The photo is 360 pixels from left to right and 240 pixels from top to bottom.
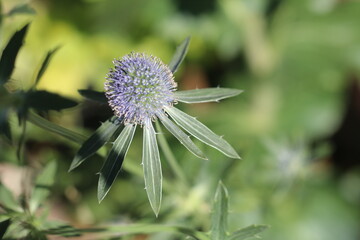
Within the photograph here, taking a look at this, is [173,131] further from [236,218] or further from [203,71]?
[203,71]

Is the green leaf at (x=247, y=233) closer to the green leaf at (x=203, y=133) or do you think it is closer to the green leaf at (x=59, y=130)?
the green leaf at (x=203, y=133)

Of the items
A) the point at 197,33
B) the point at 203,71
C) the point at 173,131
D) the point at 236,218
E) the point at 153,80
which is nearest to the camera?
the point at 173,131

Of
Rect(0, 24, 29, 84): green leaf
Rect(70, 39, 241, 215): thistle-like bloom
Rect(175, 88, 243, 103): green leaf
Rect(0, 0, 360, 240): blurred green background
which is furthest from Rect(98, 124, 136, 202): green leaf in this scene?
Rect(0, 0, 360, 240): blurred green background

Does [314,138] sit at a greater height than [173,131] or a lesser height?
greater

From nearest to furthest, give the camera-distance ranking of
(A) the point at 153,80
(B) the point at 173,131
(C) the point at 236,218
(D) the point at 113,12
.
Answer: (B) the point at 173,131, (A) the point at 153,80, (C) the point at 236,218, (D) the point at 113,12

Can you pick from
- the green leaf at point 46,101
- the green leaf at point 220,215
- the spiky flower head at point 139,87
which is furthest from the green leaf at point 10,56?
the green leaf at point 220,215

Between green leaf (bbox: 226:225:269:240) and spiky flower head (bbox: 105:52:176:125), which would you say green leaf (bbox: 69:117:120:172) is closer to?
spiky flower head (bbox: 105:52:176:125)

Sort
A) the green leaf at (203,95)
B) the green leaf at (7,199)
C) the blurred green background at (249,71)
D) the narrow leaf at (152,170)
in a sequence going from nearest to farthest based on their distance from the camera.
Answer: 1. the narrow leaf at (152,170)
2. the green leaf at (203,95)
3. the green leaf at (7,199)
4. the blurred green background at (249,71)

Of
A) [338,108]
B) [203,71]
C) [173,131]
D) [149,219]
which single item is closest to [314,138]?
[338,108]
